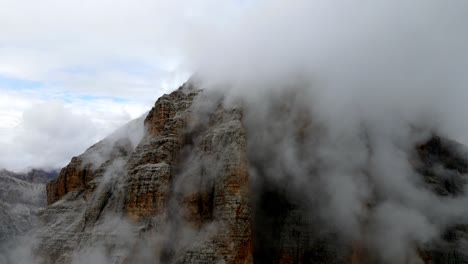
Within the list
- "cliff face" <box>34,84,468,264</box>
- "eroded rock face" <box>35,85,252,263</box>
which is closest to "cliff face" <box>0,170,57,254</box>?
"eroded rock face" <box>35,85,252,263</box>

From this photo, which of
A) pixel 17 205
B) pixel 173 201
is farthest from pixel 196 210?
pixel 17 205

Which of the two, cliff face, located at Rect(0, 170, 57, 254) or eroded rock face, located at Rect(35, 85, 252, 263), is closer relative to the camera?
eroded rock face, located at Rect(35, 85, 252, 263)

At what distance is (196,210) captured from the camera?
23.8 m

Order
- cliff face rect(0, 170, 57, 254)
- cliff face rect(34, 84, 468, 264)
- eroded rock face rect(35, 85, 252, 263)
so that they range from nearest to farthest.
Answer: eroded rock face rect(35, 85, 252, 263) → cliff face rect(34, 84, 468, 264) → cliff face rect(0, 170, 57, 254)

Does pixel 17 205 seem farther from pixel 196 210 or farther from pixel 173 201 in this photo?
pixel 196 210

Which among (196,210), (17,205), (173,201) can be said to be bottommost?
(196,210)

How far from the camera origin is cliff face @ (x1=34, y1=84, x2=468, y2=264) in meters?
22.7

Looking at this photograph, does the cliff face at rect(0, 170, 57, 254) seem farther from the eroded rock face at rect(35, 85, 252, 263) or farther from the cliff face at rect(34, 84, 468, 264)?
the cliff face at rect(34, 84, 468, 264)

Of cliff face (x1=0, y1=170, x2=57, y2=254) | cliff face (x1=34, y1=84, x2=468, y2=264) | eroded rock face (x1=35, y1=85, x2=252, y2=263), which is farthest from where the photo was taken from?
cliff face (x1=0, y1=170, x2=57, y2=254)

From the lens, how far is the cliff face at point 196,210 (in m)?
22.7

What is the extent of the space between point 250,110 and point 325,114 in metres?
4.11

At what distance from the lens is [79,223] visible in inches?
1041

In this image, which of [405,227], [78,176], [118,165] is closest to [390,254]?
[405,227]

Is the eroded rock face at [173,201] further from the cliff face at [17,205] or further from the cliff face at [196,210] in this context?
the cliff face at [17,205]
